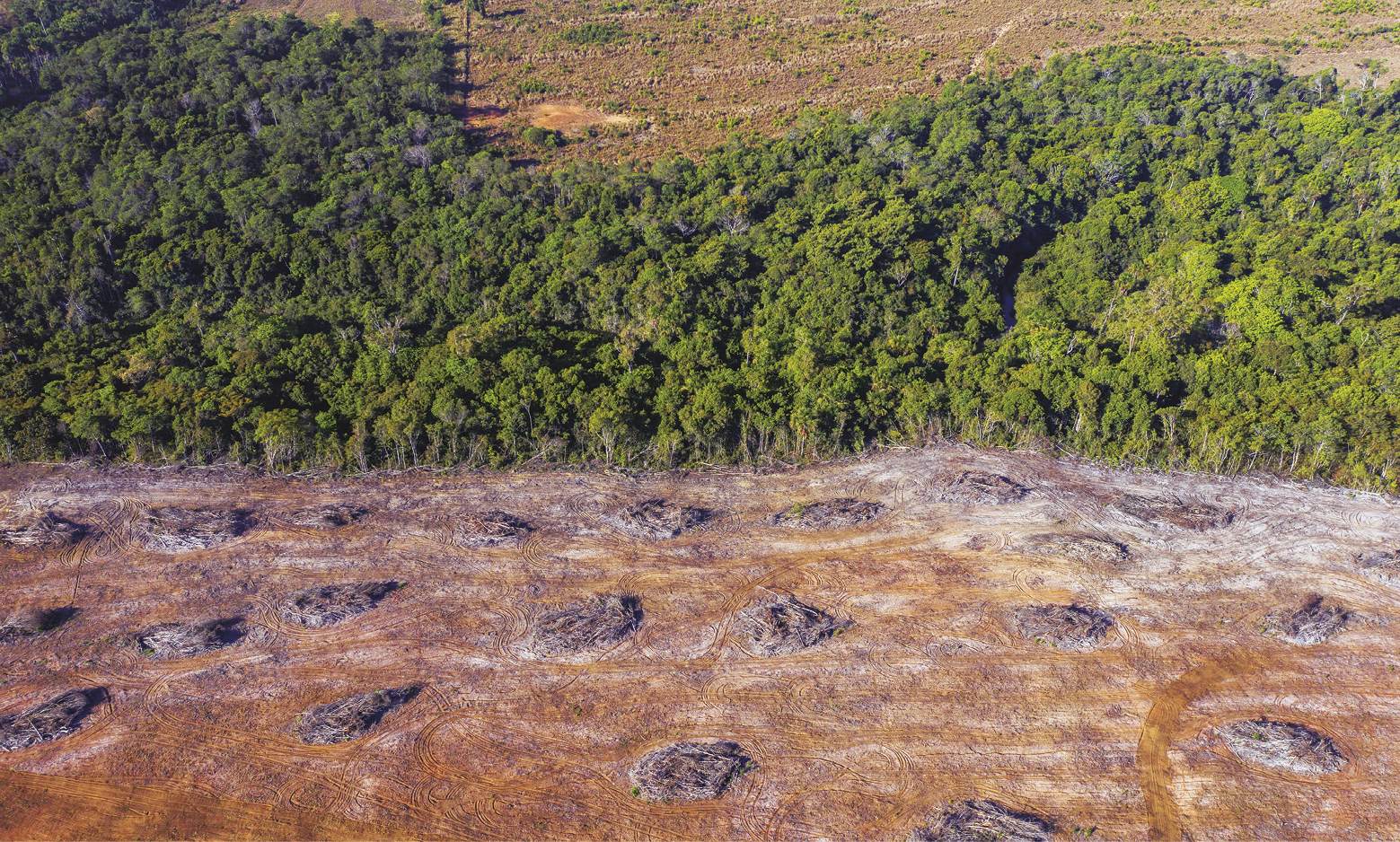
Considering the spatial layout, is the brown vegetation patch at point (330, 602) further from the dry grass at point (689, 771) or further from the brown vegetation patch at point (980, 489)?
the brown vegetation patch at point (980, 489)

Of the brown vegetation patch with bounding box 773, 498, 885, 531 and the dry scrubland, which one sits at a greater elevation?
the dry scrubland

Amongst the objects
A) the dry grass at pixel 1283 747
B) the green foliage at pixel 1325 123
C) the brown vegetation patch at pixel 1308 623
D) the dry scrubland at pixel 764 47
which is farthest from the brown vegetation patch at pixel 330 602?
the green foliage at pixel 1325 123

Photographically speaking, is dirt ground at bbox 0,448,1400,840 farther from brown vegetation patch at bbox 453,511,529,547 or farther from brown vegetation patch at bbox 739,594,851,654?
brown vegetation patch at bbox 739,594,851,654

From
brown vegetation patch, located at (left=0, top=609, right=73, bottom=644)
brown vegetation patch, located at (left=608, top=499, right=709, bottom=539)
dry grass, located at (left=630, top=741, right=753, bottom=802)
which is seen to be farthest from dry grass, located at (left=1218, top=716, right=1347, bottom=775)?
brown vegetation patch, located at (left=0, top=609, right=73, bottom=644)

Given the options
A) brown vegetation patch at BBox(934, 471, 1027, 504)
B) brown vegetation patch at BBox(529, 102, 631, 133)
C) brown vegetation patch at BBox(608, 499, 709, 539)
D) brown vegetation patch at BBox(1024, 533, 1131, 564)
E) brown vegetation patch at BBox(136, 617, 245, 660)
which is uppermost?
brown vegetation patch at BBox(529, 102, 631, 133)

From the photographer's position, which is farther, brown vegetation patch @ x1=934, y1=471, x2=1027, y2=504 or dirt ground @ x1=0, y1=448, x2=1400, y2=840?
brown vegetation patch @ x1=934, y1=471, x2=1027, y2=504

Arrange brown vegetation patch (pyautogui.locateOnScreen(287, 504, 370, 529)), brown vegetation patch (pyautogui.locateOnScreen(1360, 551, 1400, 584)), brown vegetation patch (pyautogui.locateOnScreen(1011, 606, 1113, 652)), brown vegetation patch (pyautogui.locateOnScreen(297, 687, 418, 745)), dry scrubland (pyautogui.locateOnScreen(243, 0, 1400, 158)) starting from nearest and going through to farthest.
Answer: brown vegetation patch (pyautogui.locateOnScreen(297, 687, 418, 745)) < brown vegetation patch (pyautogui.locateOnScreen(1011, 606, 1113, 652)) < brown vegetation patch (pyautogui.locateOnScreen(1360, 551, 1400, 584)) < brown vegetation patch (pyautogui.locateOnScreen(287, 504, 370, 529)) < dry scrubland (pyautogui.locateOnScreen(243, 0, 1400, 158))

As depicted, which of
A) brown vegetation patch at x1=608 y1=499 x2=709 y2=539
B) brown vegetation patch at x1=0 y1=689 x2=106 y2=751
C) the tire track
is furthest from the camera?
brown vegetation patch at x1=608 y1=499 x2=709 y2=539
